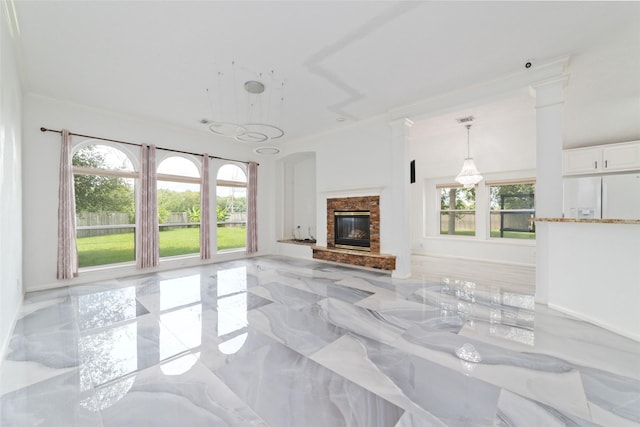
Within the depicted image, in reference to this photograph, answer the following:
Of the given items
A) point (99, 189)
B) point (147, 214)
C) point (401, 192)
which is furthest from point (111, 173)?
point (401, 192)

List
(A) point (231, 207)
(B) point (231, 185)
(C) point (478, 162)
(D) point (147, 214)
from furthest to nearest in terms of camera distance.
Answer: (A) point (231, 207) → (B) point (231, 185) → (C) point (478, 162) → (D) point (147, 214)

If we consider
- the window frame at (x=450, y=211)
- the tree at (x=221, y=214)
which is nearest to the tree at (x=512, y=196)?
the window frame at (x=450, y=211)

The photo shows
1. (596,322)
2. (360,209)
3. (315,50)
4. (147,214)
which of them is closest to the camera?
(596,322)

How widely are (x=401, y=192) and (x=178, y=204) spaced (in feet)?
16.5

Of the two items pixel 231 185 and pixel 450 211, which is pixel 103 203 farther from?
pixel 450 211

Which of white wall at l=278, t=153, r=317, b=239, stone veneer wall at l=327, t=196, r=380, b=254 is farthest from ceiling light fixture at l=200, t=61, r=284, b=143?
white wall at l=278, t=153, r=317, b=239


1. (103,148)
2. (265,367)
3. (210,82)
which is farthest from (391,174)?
(103,148)

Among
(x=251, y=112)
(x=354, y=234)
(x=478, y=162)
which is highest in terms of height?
(x=251, y=112)

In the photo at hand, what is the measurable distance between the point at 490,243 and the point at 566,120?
302 centimetres

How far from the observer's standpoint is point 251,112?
4.87m

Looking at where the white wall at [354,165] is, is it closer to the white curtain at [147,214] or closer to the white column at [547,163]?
the white column at [547,163]

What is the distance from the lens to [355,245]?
5.87 meters

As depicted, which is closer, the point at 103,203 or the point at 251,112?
the point at 251,112

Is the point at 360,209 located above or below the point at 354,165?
below
